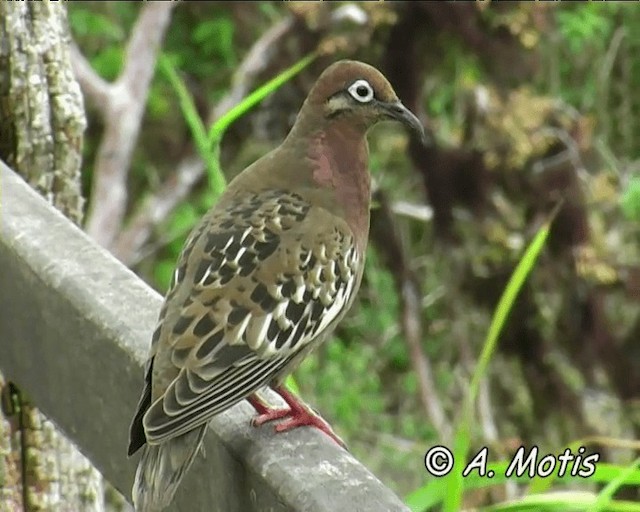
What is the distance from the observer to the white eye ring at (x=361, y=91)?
109 inches

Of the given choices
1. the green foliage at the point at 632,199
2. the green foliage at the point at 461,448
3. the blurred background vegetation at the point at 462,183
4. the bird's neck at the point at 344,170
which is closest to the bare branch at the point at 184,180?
the blurred background vegetation at the point at 462,183

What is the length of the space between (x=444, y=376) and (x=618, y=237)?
1.16m

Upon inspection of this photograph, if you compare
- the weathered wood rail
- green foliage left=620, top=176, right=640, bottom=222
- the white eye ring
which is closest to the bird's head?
the white eye ring

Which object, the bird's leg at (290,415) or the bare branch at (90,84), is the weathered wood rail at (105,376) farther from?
the bare branch at (90,84)

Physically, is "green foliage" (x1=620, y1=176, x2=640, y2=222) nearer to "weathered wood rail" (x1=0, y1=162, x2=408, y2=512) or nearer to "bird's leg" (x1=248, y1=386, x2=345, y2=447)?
"bird's leg" (x1=248, y1=386, x2=345, y2=447)

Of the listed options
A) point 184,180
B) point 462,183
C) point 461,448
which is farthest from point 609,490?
point 184,180

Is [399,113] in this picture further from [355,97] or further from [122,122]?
[122,122]

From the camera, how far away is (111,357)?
213 centimetres

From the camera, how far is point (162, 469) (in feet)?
6.57

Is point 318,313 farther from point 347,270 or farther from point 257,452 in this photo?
point 257,452

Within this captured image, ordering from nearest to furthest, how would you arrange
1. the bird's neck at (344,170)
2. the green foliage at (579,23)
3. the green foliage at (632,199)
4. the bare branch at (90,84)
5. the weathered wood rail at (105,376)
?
the weathered wood rail at (105,376)
the bird's neck at (344,170)
the bare branch at (90,84)
the green foliage at (632,199)
the green foliage at (579,23)

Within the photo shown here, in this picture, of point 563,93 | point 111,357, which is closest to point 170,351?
point 111,357

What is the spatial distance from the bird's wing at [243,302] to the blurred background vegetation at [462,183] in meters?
2.49

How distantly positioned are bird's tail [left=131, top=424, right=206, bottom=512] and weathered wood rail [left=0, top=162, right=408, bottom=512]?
28 millimetres
